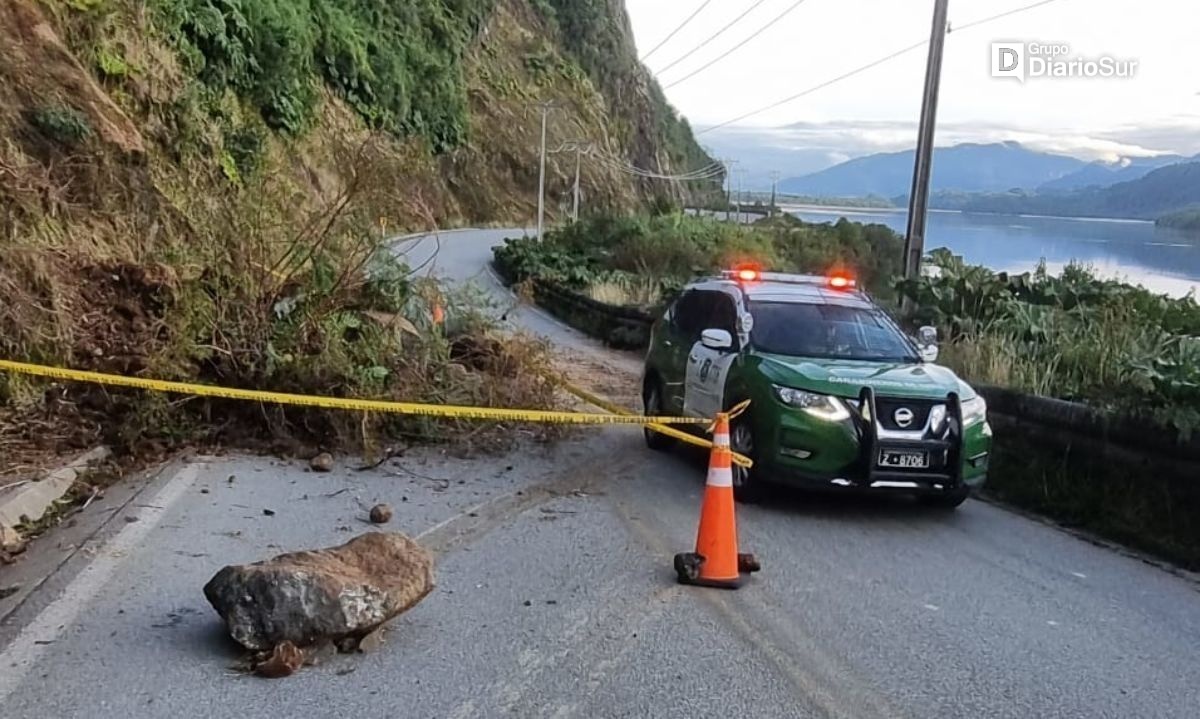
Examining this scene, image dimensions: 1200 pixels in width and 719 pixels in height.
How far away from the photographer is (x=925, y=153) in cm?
1612

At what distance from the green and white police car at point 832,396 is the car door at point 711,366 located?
0.01m

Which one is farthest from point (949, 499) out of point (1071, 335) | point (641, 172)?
point (641, 172)

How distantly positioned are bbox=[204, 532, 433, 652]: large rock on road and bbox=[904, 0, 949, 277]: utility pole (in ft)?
41.4

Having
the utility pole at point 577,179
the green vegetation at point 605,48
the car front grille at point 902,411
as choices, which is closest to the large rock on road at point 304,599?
the car front grille at point 902,411

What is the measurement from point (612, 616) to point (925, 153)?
12.2 metres

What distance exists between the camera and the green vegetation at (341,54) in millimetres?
27016

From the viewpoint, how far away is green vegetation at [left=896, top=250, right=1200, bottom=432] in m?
8.06

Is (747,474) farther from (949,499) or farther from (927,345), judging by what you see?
(927,345)

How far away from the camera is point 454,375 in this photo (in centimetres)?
988

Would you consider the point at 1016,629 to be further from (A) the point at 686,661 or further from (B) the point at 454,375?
(B) the point at 454,375

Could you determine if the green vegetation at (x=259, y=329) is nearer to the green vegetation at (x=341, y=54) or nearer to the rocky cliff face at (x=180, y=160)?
the rocky cliff face at (x=180, y=160)

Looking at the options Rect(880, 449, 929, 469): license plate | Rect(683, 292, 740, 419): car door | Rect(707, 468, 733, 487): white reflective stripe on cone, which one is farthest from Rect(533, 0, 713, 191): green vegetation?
Rect(707, 468, 733, 487): white reflective stripe on cone

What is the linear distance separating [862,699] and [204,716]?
2612 millimetres

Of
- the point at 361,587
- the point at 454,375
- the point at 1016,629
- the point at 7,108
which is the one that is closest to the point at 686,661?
the point at 361,587
